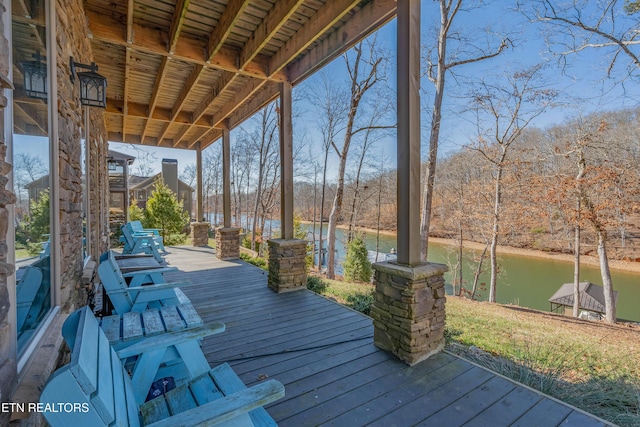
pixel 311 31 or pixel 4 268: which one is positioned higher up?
pixel 311 31

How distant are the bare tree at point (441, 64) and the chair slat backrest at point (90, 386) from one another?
24.8ft

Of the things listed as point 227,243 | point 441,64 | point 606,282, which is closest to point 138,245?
point 227,243

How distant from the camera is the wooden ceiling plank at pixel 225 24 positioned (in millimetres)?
2899

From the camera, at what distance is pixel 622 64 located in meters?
7.66

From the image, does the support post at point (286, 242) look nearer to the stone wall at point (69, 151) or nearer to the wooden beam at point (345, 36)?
the wooden beam at point (345, 36)

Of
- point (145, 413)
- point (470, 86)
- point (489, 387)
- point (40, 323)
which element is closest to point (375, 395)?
point (489, 387)

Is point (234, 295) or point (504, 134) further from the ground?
point (504, 134)

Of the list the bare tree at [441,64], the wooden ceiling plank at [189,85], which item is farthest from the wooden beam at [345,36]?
the bare tree at [441,64]

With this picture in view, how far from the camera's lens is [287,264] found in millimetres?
4500

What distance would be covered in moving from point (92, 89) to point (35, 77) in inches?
69.3

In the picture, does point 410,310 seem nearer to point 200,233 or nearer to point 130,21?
point 130,21

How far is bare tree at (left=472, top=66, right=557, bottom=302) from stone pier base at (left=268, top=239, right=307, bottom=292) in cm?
951

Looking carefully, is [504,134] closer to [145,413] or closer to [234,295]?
[234,295]

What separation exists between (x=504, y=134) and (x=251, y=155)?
40.4 feet
